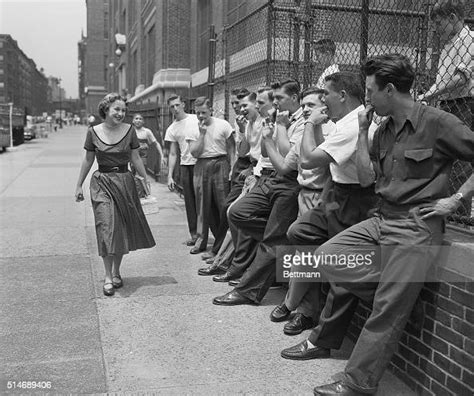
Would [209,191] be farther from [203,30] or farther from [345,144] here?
[203,30]

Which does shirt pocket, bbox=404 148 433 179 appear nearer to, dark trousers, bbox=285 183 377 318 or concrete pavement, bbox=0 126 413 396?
dark trousers, bbox=285 183 377 318

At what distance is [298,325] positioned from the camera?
4.66 metres

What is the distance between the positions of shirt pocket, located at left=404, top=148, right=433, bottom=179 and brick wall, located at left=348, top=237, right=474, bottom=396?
52 centimetres

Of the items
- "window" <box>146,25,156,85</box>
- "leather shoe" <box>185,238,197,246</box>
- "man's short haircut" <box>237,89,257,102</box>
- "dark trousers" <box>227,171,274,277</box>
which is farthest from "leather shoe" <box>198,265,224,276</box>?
"window" <box>146,25,156,85</box>

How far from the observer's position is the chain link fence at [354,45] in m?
4.57

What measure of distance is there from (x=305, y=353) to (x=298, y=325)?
0.52 m

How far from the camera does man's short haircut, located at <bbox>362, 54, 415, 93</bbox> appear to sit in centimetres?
337

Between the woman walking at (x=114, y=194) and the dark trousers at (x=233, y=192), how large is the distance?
3.68 feet

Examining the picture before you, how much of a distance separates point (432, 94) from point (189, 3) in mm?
18011

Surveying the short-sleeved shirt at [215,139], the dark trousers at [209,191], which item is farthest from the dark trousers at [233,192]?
the short-sleeved shirt at [215,139]

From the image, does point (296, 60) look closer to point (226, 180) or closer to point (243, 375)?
point (226, 180)

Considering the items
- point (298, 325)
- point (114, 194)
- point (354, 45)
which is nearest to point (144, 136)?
point (354, 45)

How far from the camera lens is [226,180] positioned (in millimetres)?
7434

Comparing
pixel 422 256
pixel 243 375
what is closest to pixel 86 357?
pixel 243 375
